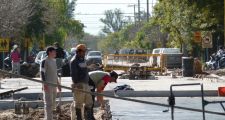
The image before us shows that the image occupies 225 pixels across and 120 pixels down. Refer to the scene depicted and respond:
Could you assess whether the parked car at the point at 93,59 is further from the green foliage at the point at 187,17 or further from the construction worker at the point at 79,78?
the construction worker at the point at 79,78

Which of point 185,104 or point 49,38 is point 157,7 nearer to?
point 49,38

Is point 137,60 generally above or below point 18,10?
below

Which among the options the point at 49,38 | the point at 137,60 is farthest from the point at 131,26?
the point at 137,60

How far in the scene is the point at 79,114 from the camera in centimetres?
1477

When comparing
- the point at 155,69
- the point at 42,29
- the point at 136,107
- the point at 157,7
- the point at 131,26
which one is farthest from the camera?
the point at 131,26

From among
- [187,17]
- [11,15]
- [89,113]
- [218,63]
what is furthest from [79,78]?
[187,17]

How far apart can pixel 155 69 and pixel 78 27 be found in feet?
340

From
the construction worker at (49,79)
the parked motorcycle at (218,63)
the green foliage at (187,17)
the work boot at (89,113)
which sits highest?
the green foliage at (187,17)

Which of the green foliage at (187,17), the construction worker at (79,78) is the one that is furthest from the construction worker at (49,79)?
the green foliage at (187,17)

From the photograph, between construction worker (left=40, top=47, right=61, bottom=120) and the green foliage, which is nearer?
construction worker (left=40, top=47, right=61, bottom=120)

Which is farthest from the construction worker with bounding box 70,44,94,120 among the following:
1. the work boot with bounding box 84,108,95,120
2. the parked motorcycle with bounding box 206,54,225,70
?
the parked motorcycle with bounding box 206,54,225,70

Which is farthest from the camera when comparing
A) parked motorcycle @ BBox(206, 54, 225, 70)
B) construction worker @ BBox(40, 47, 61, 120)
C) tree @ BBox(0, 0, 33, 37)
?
parked motorcycle @ BBox(206, 54, 225, 70)

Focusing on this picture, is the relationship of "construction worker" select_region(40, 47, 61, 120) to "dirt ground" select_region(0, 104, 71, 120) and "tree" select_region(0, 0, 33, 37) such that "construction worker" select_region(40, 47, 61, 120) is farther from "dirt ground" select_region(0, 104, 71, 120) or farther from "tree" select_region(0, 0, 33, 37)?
"tree" select_region(0, 0, 33, 37)

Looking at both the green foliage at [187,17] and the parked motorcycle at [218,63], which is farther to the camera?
the green foliage at [187,17]
